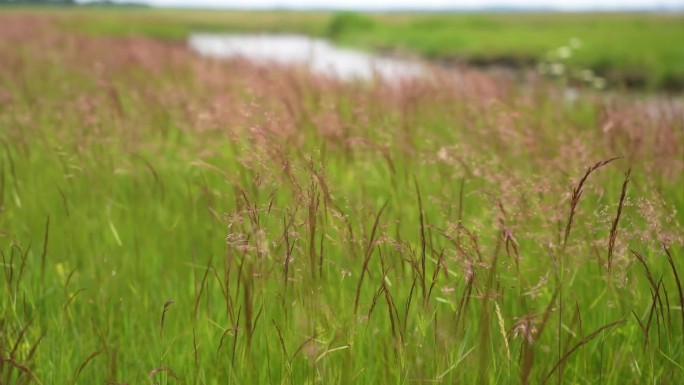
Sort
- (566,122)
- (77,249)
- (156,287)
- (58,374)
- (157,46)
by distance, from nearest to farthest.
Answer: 1. (58,374)
2. (156,287)
3. (77,249)
4. (566,122)
5. (157,46)

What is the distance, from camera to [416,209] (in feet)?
9.45

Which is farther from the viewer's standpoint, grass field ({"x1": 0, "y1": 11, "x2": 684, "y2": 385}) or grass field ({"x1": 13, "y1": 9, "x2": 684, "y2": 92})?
grass field ({"x1": 13, "y1": 9, "x2": 684, "y2": 92})

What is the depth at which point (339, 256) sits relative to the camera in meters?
2.54

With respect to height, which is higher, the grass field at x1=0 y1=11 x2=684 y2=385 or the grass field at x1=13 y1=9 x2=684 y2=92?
the grass field at x1=0 y1=11 x2=684 y2=385

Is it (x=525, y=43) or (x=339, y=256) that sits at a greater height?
(x=339, y=256)

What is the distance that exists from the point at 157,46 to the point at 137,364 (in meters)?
8.72

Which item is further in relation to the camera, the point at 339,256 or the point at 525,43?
the point at 525,43

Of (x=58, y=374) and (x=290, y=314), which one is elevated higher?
(x=290, y=314)

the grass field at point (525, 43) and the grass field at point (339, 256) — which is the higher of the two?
the grass field at point (339, 256)

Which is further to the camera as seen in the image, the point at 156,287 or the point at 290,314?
the point at 156,287

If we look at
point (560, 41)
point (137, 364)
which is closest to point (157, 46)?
point (137, 364)

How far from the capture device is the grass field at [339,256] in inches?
61.7

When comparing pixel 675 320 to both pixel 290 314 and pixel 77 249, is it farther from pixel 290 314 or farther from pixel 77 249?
pixel 77 249

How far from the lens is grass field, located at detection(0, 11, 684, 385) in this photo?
1.57 meters
